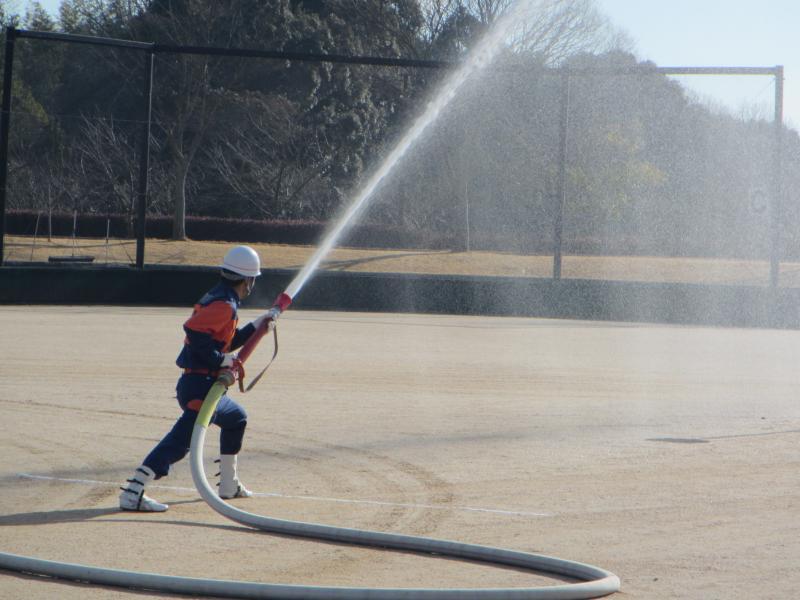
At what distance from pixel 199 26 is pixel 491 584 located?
4207cm

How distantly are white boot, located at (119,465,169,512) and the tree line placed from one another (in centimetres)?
2266

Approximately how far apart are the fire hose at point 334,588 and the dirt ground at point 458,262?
91.2ft

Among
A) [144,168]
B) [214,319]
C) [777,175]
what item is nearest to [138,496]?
[214,319]

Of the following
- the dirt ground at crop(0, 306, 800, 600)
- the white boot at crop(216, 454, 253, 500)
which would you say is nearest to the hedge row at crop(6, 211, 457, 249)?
the dirt ground at crop(0, 306, 800, 600)

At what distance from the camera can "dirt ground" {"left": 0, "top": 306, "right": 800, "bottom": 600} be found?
18.6ft

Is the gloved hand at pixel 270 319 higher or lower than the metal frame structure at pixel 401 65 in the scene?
lower

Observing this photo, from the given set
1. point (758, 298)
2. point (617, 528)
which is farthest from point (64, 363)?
point (758, 298)

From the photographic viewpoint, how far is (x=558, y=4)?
3225cm

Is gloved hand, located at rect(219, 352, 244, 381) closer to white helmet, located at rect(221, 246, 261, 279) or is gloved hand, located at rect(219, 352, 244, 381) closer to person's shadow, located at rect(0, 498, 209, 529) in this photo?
white helmet, located at rect(221, 246, 261, 279)

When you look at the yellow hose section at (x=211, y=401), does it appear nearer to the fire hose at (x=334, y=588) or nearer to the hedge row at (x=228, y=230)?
the fire hose at (x=334, y=588)

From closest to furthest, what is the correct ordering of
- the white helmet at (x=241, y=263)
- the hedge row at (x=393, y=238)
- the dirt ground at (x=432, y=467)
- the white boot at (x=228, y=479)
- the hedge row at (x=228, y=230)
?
the dirt ground at (x=432, y=467)
the white helmet at (x=241, y=263)
the white boot at (x=228, y=479)
the hedge row at (x=393, y=238)
the hedge row at (x=228, y=230)

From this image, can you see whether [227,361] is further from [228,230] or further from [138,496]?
[228,230]

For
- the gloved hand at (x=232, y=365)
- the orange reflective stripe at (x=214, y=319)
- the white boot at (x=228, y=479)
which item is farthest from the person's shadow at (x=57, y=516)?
the orange reflective stripe at (x=214, y=319)

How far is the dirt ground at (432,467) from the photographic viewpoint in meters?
5.68
